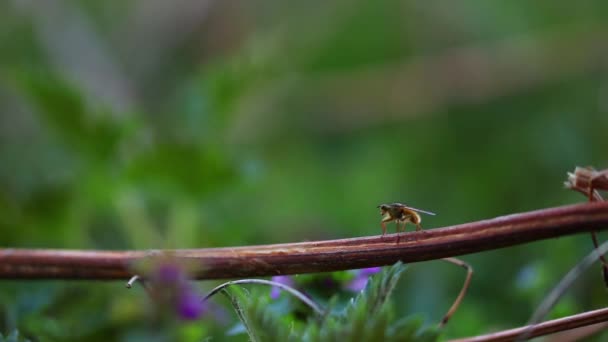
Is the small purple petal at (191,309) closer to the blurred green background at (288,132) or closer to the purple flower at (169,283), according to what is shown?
the blurred green background at (288,132)

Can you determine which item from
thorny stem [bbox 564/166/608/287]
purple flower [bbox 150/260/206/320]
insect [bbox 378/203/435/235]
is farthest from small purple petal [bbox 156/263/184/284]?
thorny stem [bbox 564/166/608/287]

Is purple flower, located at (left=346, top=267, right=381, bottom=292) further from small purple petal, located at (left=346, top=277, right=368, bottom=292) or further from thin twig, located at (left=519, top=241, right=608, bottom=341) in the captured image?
thin twig, located at (left=519, top=241, right=608, bottom=341)

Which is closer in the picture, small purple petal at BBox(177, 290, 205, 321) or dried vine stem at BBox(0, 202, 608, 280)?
dried vine stem at BBox(0, 202, 608, 280)

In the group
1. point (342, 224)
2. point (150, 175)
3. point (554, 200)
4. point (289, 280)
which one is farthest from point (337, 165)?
point (289, 280)

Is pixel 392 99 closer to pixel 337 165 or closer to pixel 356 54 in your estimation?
pixel 337 165

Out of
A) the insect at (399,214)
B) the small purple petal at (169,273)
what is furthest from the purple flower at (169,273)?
the insect at (399,214)

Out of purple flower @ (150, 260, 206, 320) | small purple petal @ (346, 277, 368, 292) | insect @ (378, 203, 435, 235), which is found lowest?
small purple petal @ (346, 277, 368, 292)

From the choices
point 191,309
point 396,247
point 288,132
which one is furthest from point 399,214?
point 288,132

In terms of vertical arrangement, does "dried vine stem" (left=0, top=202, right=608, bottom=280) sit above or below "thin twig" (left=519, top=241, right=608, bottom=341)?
above

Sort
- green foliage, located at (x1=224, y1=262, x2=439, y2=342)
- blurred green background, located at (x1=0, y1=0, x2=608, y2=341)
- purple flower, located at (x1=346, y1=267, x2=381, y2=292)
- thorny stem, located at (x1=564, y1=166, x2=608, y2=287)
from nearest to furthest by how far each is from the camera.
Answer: green foliage, located at (x1=224, y1=262, x2=439, y2=342) < thorny stem, located at (x1=564, y1=166, x2=608, y2=287) < purple flower, located at (x1=346, y1=267, x2=381, y2=292) < blurred green background, located at (x1=0, y1=0, x2=608, y2=341)
